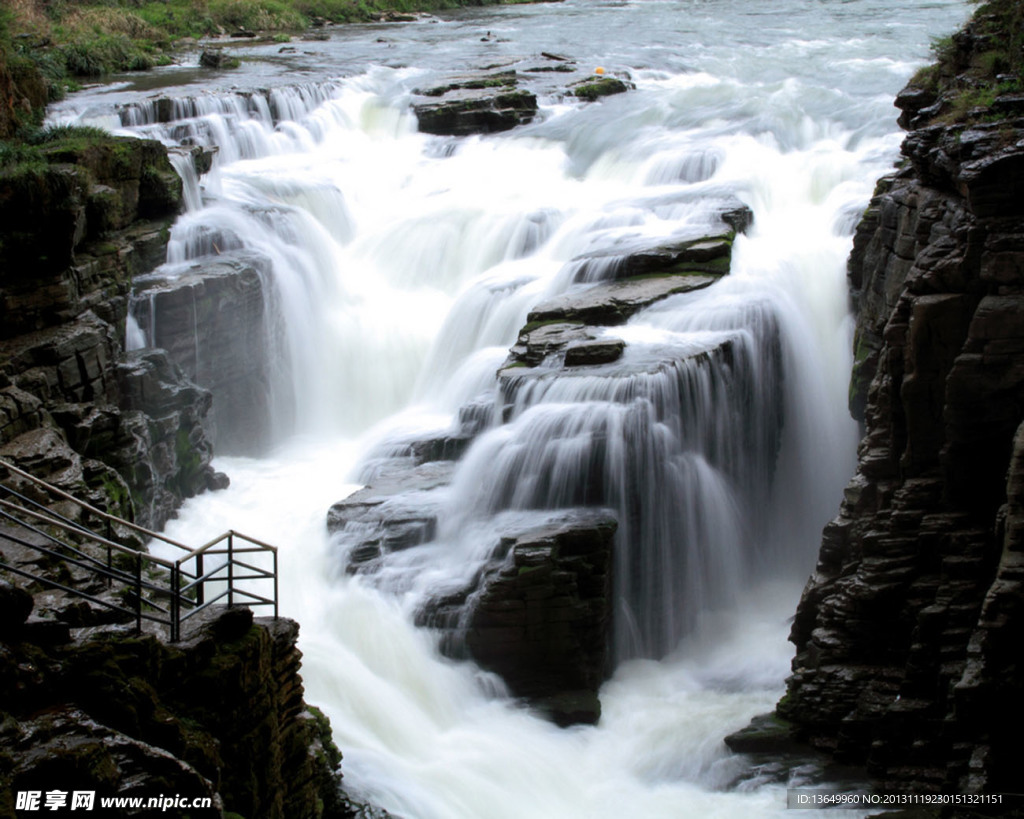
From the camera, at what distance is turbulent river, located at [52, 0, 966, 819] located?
14.1 m

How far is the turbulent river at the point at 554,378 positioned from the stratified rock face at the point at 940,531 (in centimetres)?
163

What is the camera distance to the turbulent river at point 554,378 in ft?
46.1

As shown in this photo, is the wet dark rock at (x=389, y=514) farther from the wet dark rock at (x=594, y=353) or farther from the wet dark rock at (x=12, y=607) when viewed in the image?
the wet dark rock at (x=12, y=607)

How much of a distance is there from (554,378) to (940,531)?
649cm

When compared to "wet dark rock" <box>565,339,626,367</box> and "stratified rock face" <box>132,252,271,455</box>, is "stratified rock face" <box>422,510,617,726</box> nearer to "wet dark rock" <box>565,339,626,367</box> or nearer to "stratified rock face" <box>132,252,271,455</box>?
"wet dark rock" <box>565,339,626,367</box>

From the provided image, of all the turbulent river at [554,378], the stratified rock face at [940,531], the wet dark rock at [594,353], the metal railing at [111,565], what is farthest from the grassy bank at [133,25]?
the stratified rock face at [940,531]

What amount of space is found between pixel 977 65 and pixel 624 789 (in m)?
11.7

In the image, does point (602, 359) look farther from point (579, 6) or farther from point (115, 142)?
point (579, 6)

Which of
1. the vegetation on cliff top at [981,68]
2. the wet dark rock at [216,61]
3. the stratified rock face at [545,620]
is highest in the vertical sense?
the vegetation on cliff top at [981,68]

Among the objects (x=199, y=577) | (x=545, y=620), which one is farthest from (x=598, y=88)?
(x=199, y=577)

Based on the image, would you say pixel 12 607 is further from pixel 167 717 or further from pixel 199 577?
pixel 199 577

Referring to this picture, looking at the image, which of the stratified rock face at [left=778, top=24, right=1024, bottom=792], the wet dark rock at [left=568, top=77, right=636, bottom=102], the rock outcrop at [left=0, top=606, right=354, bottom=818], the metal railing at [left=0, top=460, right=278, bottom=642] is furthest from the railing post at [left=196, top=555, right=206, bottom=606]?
the wet dark rock at [left=568, top=77, right=636, bottom=102]

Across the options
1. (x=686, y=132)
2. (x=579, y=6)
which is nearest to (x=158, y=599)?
(x=686, y=132)

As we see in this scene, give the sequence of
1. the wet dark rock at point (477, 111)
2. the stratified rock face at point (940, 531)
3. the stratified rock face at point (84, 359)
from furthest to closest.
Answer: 1. the wet dark rock at point (477, 111)
2. the stratified rock face at point (84, 359)
3. the stratified rock face at point (940, 531)
